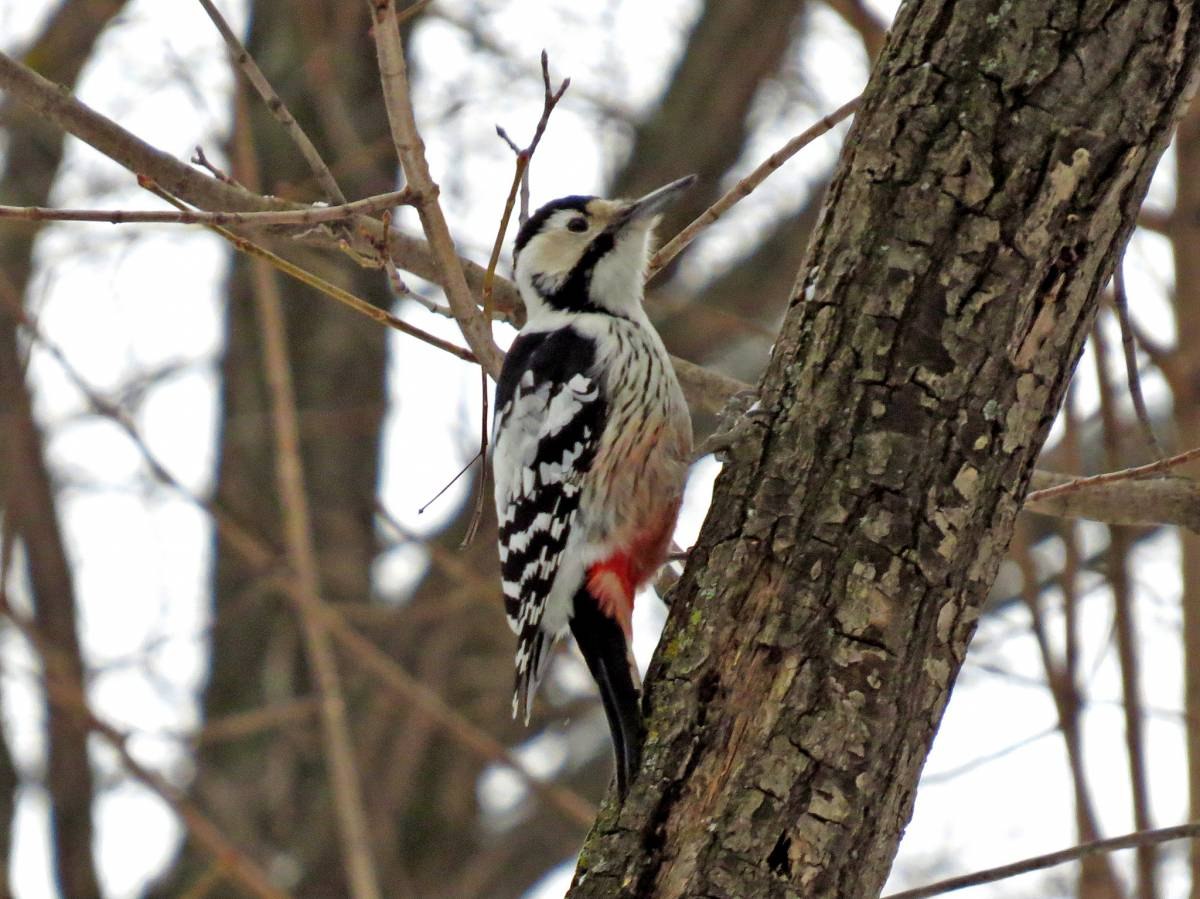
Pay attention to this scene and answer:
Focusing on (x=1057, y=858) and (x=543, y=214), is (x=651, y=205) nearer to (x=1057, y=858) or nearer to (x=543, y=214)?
(x=543, y=214)

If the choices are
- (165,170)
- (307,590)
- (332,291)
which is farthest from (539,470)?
(307,590)

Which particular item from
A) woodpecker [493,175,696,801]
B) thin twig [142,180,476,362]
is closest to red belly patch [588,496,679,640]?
woodpecker [493,175,696,801]

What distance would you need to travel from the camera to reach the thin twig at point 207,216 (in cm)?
234

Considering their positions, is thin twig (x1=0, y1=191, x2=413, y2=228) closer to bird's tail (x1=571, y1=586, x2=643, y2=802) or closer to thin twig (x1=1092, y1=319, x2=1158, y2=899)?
bird's tail (x1=571, y1=586, x2=643, y2=802)

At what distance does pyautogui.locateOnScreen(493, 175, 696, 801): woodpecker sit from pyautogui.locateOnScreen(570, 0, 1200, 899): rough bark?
0.87m

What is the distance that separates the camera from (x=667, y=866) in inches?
95.3

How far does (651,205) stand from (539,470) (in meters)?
1.04

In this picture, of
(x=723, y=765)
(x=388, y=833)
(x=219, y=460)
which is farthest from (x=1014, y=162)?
(x=219, y=460)

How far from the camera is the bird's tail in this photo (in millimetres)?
2620

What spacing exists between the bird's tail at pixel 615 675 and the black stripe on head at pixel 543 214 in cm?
148

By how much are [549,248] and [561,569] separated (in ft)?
4.30

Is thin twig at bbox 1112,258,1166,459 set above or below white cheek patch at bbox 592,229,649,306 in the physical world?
below

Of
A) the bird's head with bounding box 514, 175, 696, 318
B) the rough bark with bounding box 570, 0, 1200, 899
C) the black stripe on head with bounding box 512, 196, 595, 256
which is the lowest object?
the rough bark with bounding box 570, 0, 1200, 899

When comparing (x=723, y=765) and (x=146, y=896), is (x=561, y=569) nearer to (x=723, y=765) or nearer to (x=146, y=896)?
(x=723, y=765)
